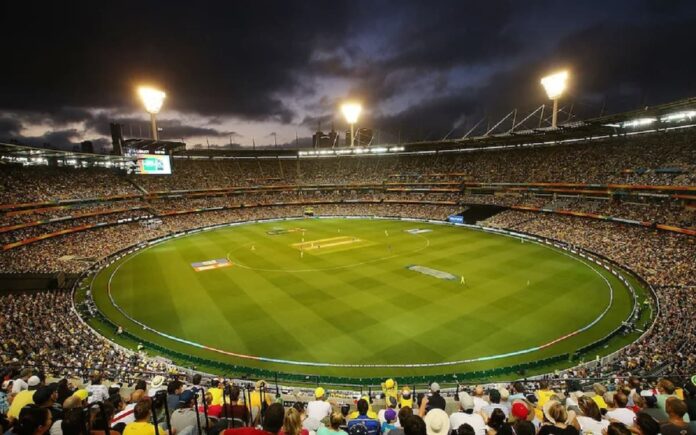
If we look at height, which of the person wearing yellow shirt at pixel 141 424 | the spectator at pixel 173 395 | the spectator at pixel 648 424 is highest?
the person wearing yellow shirt at pixel 141 424

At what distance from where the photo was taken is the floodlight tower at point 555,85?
4880cm

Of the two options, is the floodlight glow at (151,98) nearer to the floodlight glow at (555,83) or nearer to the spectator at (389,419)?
the floodlight glow at (555,83)

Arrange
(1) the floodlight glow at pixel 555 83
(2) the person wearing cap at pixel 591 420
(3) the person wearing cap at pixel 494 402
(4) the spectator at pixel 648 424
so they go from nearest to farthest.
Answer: (4) the spectator at pixel 648 424
(2) the person wearing cap at pixel 591 420
(3) the person wearing cap at pixel 494 402
(1) the floodlight glow at pixel 555 83

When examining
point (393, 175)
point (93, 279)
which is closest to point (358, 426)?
point (93, 279)

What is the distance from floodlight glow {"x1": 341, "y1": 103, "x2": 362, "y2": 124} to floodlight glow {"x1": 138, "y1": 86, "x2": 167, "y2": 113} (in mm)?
38120

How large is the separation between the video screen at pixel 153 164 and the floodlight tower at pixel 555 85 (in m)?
69.2

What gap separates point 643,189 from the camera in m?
Answer: 46.1

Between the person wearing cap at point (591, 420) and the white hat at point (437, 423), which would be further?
the person wearing cap at point (591, 420)

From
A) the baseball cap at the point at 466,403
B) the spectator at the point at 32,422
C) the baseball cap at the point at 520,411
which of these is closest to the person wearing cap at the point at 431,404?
the baseball cap at the point at 466,403

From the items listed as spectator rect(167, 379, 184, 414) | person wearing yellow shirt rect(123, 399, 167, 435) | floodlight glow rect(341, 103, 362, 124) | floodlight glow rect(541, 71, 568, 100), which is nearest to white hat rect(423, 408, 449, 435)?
person wearing yellow shirt rect(123, 399, 167, 435)

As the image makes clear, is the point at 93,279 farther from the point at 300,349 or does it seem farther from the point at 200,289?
the point at 300,349

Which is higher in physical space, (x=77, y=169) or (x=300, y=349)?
(x=77, y=169)

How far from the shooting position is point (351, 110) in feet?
265

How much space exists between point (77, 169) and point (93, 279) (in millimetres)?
38347
